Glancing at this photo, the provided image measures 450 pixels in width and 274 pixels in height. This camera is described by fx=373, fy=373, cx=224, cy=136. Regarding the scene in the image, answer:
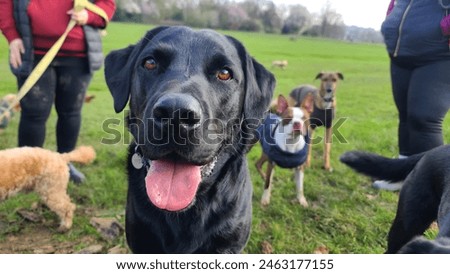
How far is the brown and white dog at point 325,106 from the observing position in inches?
172

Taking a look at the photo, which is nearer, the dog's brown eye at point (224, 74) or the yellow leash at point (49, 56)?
the dog's brown eye at point (224, 74)

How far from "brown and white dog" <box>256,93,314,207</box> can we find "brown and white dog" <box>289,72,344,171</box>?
715mm

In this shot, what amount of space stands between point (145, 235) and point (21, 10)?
6.15ft

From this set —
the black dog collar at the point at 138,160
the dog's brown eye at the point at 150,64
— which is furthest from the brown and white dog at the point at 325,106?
the dog's brown eye at the point at 150,64

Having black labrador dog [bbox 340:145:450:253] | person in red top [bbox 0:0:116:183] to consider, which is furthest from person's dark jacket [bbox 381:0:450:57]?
person in red top [bbox 0:0:116:183]

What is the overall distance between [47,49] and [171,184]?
5.89 feet

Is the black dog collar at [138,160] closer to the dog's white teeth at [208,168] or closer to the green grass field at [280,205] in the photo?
the dog's white teeth at [208,168]

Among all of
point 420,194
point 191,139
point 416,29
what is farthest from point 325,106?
point 191,139

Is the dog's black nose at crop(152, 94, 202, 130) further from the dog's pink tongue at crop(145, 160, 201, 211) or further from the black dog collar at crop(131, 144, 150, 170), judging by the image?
the black dog collar at crop(131, 144, 150, 170)

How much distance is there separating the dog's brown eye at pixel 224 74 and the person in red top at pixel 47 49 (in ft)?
4.78

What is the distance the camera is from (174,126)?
4.89 feet

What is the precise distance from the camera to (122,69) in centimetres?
205

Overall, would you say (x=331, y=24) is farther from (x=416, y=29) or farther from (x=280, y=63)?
(x=280, y=63)
